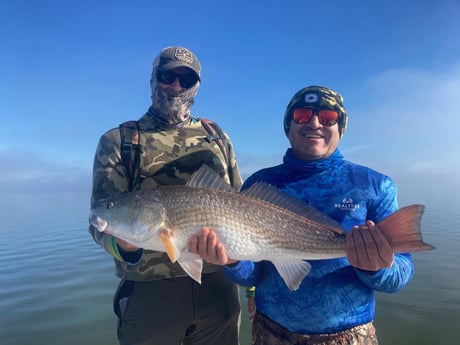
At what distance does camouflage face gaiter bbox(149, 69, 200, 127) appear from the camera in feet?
16.6

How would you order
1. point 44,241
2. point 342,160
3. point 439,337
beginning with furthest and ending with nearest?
point 44,241, point 439,337, point 342,160

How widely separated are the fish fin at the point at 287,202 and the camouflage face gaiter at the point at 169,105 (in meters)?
1.92

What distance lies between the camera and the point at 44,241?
2175 centimetres

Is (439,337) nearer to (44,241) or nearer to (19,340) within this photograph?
(19,340)

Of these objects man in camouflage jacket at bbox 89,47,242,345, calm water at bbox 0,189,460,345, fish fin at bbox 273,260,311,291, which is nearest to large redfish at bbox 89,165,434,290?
fish fin at bbox 273,260,311,291

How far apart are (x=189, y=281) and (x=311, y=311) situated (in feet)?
6.42

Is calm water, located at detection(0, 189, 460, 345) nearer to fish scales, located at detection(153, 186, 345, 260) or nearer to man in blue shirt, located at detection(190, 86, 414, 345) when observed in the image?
man in blue shirt, located at detection(190, 86, 414, 345)

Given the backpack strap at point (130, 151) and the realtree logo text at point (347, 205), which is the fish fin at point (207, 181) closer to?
the backpack strap at point (130, 151)

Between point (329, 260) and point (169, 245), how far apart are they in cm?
196

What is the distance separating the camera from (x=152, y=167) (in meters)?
4.71

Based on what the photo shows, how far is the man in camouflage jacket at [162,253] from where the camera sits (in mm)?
4512

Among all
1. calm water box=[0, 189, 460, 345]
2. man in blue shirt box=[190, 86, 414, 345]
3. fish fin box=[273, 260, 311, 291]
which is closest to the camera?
man in blue shirt box=[190, 86, 414, 345]

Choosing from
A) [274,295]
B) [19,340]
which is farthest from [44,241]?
[274,295]

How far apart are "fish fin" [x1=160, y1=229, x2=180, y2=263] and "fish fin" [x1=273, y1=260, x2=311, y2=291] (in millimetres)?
1257
